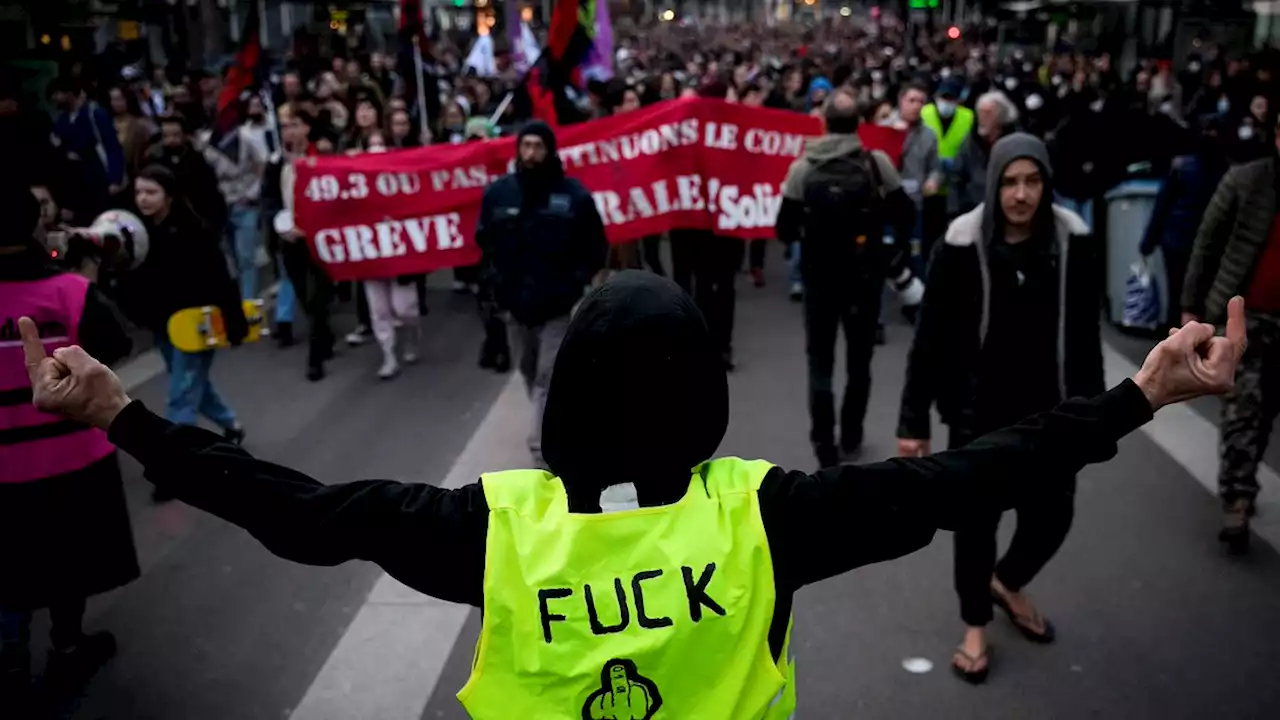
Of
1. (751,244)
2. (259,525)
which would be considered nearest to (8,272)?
(259,525)

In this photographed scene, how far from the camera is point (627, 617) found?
176 centimetres

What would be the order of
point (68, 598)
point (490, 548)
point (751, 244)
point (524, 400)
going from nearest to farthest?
point (490, 548), point (68, 598), point (524, 400), point (751, 244)

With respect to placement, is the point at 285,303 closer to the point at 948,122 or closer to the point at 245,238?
the point at 245,238

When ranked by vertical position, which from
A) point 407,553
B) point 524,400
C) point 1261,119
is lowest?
point 524,400

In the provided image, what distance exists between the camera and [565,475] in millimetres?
1838

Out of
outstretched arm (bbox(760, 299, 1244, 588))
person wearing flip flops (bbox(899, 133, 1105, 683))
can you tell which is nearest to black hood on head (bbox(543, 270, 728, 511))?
outstretched arm (bbox(760, 299, 1244, 588))

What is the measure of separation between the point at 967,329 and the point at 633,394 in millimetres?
2525

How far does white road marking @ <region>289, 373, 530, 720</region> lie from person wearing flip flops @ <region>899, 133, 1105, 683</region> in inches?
73.5

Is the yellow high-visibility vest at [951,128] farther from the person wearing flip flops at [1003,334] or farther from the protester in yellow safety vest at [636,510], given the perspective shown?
the protester in yellow safety vest at [636,510]

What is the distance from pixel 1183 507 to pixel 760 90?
9034 millimetres

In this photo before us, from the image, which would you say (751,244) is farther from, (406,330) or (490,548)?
(490,548)

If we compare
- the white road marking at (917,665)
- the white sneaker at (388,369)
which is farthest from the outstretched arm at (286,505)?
the white sneaker at (388,369)

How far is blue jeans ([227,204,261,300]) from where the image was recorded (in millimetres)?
9641

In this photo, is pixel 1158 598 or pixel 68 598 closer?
pixel 68 598
